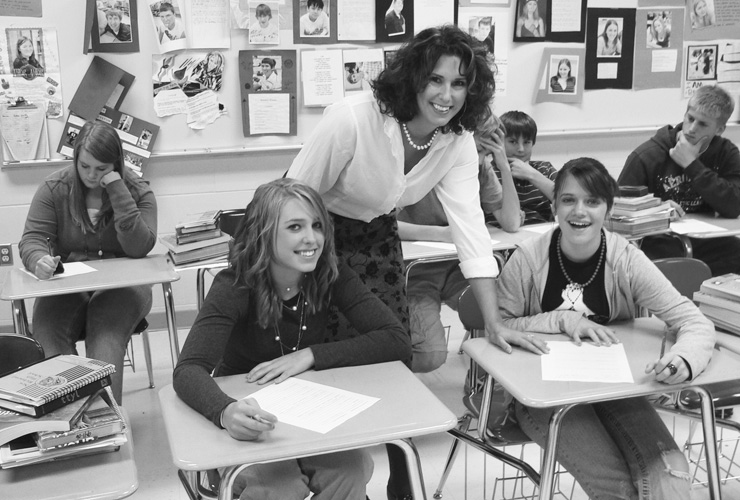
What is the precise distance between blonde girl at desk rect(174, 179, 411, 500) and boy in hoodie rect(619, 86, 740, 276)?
213cm

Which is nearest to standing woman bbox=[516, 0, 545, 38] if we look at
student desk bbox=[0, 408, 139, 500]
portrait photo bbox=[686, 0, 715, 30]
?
portrait photo bbox=[686, 0, 715, 30]

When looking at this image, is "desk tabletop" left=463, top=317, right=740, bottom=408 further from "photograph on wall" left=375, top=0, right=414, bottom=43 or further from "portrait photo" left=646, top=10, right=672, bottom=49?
"portrait photo" left=646, top=10, right=672, bottom=49

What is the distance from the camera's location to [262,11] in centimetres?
404

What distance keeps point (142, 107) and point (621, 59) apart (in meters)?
2.82

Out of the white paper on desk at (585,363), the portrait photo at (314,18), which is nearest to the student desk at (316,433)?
the white paper on desk at (585,363)

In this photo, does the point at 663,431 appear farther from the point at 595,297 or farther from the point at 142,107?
the point at 142,107

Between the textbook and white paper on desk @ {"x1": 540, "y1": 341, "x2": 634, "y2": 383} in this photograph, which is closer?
the textbook

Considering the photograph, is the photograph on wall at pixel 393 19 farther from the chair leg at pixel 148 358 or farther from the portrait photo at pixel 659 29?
the chair leg at pixel 148 358

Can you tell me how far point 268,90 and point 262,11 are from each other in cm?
41

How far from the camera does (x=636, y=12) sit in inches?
182

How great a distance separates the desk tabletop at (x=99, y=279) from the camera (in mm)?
2658


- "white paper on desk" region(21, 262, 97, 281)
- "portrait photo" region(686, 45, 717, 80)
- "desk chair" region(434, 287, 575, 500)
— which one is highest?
"portrait photo" region(686, 45, 717, 80)

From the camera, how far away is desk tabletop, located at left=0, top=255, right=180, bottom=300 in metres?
2.66

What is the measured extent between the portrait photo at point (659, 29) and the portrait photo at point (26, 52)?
11.3 feet
